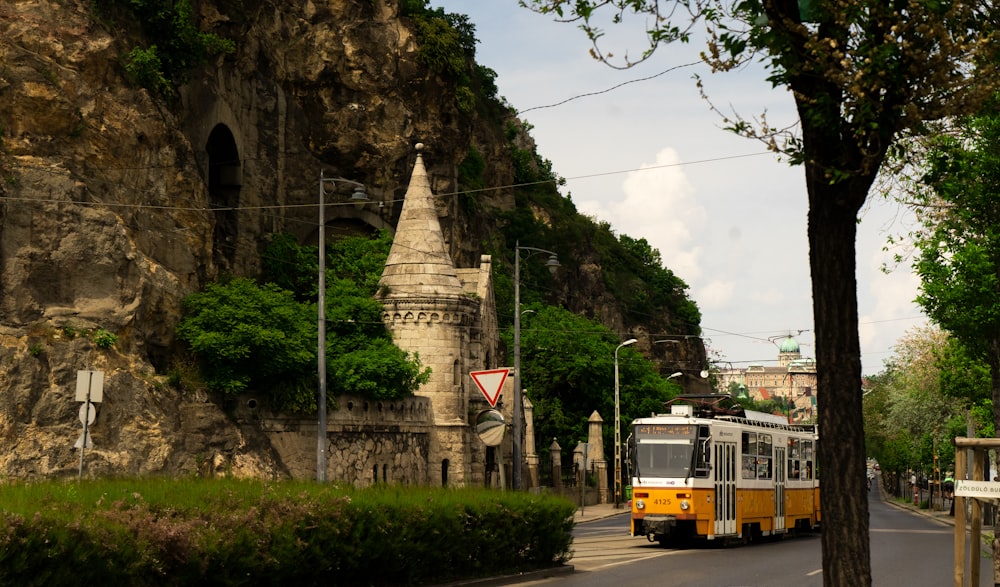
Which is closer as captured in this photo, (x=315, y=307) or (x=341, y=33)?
(x=315, y=307)

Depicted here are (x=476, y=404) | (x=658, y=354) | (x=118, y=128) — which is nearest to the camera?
(x=118, y=128)

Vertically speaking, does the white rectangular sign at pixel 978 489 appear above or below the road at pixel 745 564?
above

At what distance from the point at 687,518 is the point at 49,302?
694 inches

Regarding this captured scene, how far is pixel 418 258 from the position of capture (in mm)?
47062

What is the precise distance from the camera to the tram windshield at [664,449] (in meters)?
28.7

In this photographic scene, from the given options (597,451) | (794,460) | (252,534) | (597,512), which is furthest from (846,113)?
(597,451)

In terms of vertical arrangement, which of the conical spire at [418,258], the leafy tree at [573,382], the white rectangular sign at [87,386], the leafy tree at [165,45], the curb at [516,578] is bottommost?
the curb at [516,578]

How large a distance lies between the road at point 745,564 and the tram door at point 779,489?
0.54 m

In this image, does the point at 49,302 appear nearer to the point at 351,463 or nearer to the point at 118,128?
the point at 118,128

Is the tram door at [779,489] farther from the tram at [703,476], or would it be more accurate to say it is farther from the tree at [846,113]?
the tree at [846,113]

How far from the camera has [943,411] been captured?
64.8 meters

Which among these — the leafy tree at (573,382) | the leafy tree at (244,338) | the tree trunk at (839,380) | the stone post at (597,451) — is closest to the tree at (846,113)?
the tree trunk at (839,380)

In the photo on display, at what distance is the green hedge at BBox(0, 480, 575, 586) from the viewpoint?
11.3m

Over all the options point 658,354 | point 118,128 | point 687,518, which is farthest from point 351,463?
point 658,354
